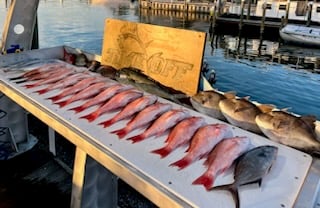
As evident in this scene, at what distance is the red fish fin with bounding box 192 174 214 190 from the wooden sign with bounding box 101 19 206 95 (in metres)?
1.37

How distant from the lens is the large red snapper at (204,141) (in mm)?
1696

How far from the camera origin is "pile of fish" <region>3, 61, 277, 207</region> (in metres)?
1.62

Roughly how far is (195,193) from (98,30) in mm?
23597

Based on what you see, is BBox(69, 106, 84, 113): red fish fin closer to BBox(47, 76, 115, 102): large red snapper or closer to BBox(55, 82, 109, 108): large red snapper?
BBox(55, 82, 109, 108): large red snapper

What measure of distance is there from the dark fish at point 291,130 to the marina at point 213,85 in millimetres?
129

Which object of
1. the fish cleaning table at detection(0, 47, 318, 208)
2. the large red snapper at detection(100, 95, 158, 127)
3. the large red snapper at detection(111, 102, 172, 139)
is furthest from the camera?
the large red snapper at detection(100, 95, 158, 127)

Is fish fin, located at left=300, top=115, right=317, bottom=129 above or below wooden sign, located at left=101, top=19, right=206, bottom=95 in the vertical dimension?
below

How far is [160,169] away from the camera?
1.61 meters

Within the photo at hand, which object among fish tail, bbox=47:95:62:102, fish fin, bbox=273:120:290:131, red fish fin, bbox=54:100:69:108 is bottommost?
red fish fin, bbox=54:100:69:108

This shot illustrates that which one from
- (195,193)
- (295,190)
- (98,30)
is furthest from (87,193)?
(98,30)

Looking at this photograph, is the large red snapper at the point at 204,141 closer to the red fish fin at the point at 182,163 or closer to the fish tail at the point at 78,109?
the red fish fin at the point at 182,163

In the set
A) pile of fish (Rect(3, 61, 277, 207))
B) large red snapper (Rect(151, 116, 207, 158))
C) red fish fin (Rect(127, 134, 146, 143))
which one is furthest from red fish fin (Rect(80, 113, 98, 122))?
large red snapper (Rect(151, 116, 207, 158))

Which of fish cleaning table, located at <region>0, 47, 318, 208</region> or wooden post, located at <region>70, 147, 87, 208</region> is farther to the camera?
wooden post, located at <region>70, 147, 87, 208</region>

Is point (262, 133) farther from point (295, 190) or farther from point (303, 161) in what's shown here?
point (295, 190)
